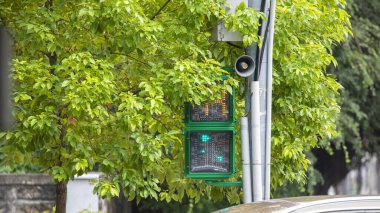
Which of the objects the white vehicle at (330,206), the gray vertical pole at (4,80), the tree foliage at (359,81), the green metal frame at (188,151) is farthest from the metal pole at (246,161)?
the tree foliage at (359,81)

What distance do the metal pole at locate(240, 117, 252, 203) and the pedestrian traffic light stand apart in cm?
14

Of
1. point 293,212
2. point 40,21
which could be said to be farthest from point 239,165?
point 293,212

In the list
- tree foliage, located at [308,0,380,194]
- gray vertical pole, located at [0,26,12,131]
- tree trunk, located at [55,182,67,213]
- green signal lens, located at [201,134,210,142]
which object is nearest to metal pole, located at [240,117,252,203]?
green signal lens, located at [201,134,210,142]

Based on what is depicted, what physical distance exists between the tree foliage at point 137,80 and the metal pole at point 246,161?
466 millimetres

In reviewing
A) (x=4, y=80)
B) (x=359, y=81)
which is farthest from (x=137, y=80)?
(x=359, y=81)

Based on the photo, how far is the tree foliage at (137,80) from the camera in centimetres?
960

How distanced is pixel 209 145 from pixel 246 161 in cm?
44

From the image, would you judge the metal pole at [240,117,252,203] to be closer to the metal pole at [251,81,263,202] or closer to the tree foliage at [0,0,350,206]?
the metal pole at [251,81,263,202]

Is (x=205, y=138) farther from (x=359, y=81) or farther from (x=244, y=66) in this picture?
(x=359, y=81)

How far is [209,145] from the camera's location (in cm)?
1002

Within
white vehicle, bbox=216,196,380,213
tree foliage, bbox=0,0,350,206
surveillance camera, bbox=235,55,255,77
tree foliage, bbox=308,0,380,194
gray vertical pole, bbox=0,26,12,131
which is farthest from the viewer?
tree foliage, bbox=308,0,380,194

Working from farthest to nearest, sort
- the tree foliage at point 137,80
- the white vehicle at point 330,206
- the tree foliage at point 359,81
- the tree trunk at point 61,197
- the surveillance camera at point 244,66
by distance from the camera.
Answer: the tree foliage at point 359,81, the tree trunk at point 61,197, the surveillance camera at point 244,66, the tree foliage at point 137,80, the white vehicle at point 330,206

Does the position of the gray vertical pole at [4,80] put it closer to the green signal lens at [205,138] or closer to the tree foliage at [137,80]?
the tree foliage at [137,80]

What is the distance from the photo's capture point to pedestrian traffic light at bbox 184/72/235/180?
9977 mm
